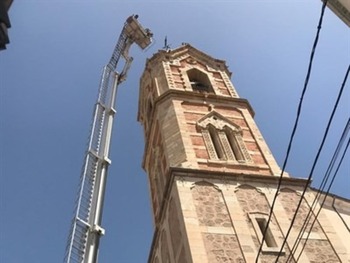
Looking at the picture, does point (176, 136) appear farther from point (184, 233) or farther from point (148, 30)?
point (148, 30)

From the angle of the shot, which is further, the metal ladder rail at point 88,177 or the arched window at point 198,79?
the arched window at point 198,79

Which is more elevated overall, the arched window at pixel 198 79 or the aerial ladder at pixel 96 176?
the arched window at pixel 198 79

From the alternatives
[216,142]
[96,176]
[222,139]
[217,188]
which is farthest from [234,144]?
[96,176]

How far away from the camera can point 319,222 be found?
13.0 meters

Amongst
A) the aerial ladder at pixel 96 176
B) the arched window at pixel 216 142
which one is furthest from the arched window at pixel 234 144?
the aerial ladder at pixel 96 176

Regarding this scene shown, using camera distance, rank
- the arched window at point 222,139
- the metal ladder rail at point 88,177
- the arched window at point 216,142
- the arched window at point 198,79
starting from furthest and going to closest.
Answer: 1. the arched window at point 198,79
2. the arched window at point 216,142
3. the arched window at point 222,139
4. the metal ladder rail at point 88,177

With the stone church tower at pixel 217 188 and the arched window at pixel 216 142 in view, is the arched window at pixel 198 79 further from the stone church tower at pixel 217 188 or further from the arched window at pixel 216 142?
the arched window at pixel 216 142

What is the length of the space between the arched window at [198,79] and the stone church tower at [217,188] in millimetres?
351

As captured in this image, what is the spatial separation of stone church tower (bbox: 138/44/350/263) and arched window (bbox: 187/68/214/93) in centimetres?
35

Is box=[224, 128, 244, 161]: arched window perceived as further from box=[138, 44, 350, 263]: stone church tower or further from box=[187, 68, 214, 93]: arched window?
box=[187, 68, 214, 93]: arched window

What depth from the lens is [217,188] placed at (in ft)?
44.4

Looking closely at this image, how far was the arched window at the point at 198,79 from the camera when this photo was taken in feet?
72.7

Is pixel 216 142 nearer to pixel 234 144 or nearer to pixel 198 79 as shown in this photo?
pixel 234 144

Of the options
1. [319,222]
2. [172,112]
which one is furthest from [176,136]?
[319,222]
